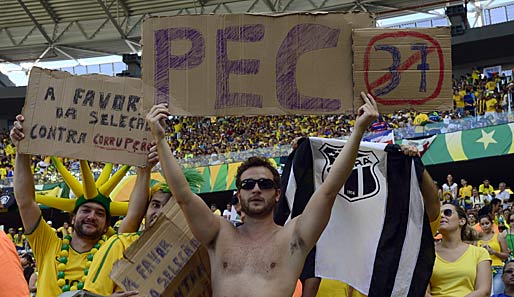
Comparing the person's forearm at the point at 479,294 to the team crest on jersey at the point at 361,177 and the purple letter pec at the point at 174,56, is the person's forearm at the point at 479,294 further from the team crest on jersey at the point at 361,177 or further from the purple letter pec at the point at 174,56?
the purple letter pec at the point at 174,56

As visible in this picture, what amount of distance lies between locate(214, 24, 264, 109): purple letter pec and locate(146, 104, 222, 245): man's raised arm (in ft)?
1.25

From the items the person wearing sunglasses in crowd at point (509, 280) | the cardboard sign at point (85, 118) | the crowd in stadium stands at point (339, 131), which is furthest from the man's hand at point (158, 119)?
the crowd in stadium stands at point (339, 131)

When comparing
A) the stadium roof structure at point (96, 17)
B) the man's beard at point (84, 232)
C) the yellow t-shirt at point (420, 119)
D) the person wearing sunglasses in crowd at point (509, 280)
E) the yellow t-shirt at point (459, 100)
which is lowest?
the person wearing sunglasses in crowd at point (509, 280)

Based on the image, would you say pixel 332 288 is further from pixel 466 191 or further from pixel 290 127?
pixel 290 127

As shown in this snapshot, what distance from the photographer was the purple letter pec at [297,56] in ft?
12.3

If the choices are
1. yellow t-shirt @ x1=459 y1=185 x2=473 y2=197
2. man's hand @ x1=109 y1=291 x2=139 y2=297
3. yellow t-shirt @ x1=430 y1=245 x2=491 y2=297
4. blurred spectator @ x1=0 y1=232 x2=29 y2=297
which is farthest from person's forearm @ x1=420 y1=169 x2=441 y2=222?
yellow t-shirt @ x1=459 y1=185 x2=473 y2=197

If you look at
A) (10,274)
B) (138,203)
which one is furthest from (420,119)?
(10,274)

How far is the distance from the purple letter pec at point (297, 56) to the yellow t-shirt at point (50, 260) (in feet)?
4.56

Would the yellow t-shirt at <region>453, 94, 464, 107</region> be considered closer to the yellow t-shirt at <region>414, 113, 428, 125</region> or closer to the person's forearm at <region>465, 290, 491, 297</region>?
the yellow t-shirt at <region>414, 113, 428, 125</region>

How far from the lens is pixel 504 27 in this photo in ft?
76.9

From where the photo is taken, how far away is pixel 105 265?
3711mm

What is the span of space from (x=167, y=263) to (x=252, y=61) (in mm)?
1090

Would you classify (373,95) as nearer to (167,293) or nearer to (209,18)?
(209,18)

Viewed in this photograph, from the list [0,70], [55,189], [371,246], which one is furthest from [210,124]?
[371,246]
